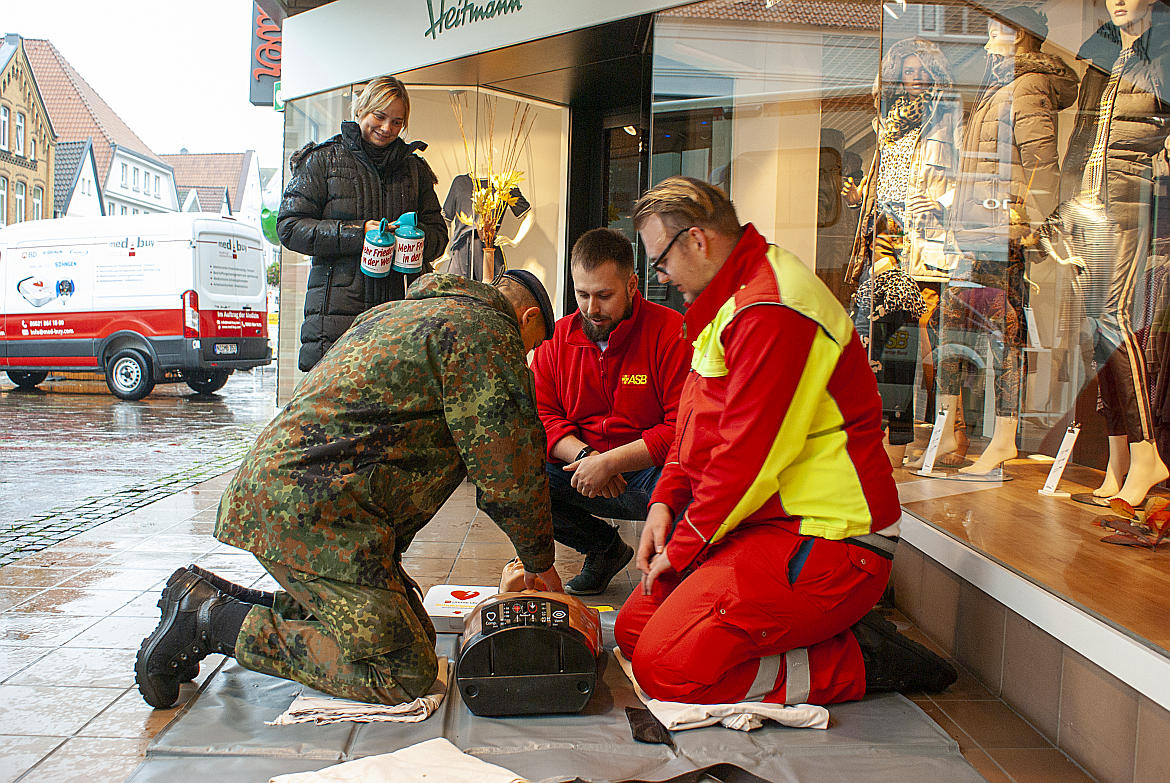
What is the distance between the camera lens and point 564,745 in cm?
204

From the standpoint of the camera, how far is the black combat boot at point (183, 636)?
2.20 meters

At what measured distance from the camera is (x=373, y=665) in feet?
7.02

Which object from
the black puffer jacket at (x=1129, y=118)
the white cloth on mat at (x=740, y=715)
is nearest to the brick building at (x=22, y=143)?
→ the black puffer jacket at (x=1129, y=118)

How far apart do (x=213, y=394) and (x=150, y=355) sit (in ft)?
5.73

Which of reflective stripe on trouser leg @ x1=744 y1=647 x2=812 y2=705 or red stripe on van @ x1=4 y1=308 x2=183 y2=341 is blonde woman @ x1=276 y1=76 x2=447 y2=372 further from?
red stripe on van @ x1=4 y1=308 x2=183 y2=341

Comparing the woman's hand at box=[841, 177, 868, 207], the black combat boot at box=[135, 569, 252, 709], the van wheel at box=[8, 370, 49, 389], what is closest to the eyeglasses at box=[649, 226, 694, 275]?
the black combat boot at box=[135, 569, 252, 709]

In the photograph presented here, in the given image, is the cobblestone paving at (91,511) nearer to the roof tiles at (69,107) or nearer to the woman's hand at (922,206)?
the woman's hand at (922,206)

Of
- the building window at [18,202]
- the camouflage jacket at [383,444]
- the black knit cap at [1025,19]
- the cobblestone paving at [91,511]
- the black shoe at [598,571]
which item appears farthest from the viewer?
the building window at [18,202]

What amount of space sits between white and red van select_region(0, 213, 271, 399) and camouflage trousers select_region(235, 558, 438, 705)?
9783 mm

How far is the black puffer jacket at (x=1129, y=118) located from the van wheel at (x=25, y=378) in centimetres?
1334

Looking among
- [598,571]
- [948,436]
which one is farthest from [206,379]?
[948,436]

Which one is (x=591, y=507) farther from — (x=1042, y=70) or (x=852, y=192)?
(x=1042, y=70)

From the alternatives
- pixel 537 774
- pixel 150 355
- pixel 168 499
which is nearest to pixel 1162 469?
pixel 537 774

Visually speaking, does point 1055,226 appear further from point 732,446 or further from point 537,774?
point 537,774
